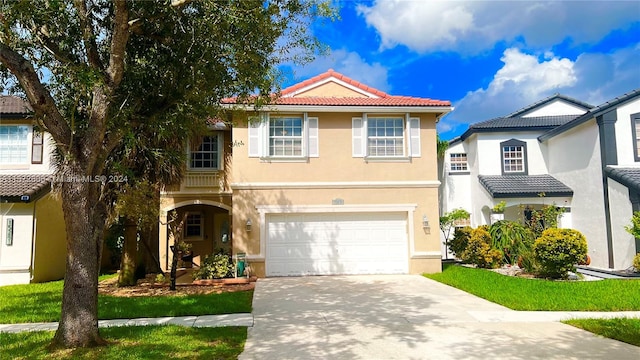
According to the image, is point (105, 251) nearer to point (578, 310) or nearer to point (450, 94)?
point (450, 94)

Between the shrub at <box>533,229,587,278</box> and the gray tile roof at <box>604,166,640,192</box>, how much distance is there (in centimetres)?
374

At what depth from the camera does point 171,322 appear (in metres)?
8.37

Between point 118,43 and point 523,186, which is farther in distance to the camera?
point 523,186

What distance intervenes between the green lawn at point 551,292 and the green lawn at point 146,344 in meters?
6.56

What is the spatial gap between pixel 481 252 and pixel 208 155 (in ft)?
37.3

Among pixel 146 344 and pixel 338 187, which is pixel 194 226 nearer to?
pixel 338 187

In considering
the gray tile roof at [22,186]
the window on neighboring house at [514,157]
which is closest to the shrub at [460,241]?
the window on neighboring house at [514,157]

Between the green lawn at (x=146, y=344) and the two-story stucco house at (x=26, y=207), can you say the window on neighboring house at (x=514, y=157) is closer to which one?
the green lawn at (x=146, y=344)

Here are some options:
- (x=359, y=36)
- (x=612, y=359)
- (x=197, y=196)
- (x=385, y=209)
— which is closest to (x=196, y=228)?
(x=197, y=196)

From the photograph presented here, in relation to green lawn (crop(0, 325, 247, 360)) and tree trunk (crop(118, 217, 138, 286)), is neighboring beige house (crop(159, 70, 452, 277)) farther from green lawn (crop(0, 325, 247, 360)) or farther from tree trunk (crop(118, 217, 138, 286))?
green lawn (crop(0, 325, 247, 360))

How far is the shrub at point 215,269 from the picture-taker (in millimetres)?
13719

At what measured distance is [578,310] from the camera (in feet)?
30.2

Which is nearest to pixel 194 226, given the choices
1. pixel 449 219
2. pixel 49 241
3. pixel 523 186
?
pixel 49 241

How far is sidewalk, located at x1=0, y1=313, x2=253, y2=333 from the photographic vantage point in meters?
8.08
